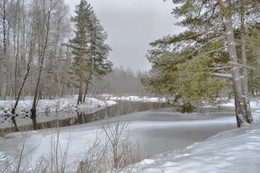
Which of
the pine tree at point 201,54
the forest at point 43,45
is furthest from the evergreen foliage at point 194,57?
the forest at point 43,45

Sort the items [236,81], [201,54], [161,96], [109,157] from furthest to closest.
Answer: [161,96] < [201,54] < [236,81] < [109,157]

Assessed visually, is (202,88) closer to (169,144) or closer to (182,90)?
(182,90)

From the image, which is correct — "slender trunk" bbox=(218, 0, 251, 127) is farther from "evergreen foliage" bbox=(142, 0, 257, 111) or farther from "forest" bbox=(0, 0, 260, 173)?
"evergreen foliage" bbox=(142, 0, 257, 111)

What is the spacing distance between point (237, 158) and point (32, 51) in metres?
14.5

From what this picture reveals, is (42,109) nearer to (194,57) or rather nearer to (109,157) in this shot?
(109,157)

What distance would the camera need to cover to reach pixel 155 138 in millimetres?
5457

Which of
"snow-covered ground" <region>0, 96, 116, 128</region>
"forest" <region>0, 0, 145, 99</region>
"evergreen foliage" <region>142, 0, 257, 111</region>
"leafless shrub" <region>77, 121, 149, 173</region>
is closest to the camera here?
"leafless shrub" <region>77, 121, 149, 173</region>

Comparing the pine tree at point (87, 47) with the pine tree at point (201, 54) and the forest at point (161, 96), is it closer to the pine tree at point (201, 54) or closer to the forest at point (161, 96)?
the forest at point (161, 96)

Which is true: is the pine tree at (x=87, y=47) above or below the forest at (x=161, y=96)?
above

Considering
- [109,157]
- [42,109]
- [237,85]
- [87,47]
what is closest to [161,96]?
[237,85]

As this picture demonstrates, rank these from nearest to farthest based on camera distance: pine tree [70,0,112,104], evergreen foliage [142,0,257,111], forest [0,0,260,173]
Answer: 1. forest [0,0,260,173]
2. evergreen foliage [142,0,257,111]
3. pine tree [70,0,112,104]

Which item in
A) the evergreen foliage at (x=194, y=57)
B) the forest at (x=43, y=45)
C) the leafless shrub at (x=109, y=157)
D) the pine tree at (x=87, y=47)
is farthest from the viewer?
the pine tree at (x=87, y=47)

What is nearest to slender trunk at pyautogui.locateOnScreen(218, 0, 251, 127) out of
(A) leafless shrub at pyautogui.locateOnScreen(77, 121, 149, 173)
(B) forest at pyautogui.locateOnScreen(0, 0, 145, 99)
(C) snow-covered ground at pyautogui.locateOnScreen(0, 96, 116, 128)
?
(A) leafless shrub at pyautogui.locateOnScreen(77, 121, 149, 173)

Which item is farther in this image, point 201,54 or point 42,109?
point 42,109
